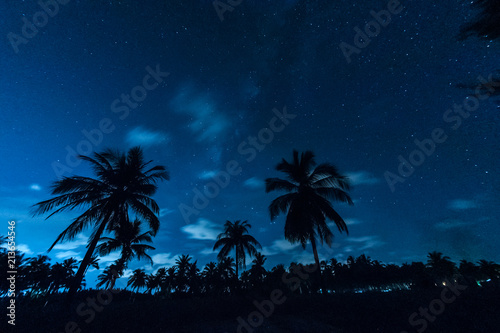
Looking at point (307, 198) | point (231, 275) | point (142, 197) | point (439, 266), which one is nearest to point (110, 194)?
point (142, 197)

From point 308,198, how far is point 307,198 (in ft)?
0.29

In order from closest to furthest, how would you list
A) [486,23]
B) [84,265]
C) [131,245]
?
[486,23] → [84,265] → [131,245]

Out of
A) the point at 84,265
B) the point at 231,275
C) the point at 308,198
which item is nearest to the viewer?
the point at 84,265

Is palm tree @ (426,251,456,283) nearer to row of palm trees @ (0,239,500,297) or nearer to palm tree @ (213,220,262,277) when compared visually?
row of palm trees @ (0,239,500,297)

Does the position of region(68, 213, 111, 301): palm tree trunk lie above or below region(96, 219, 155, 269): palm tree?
below

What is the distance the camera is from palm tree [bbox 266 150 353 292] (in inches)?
670

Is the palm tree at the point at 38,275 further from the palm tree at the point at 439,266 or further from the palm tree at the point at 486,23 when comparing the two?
the palm tree at the point at 439,266

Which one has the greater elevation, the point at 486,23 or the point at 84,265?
the point at 486,23

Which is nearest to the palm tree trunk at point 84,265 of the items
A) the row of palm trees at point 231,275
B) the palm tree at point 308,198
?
the palm tree at point 308,198

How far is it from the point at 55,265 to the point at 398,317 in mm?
75873

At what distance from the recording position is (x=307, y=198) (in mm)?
18078

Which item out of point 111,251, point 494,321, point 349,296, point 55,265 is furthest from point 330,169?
point 55,265

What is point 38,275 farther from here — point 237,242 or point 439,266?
point 439,266

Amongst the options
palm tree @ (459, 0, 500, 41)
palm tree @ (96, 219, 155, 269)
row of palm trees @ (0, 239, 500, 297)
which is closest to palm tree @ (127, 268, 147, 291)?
row of palm trees @ (0, 239, 500, 297)
